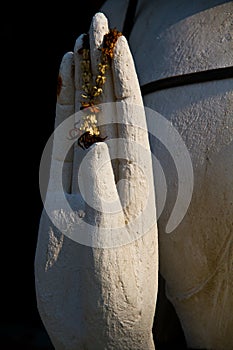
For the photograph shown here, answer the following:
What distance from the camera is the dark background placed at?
2746 mm

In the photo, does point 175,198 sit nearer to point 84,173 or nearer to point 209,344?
point 84,173

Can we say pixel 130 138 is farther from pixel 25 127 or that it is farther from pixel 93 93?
pixel 25 127

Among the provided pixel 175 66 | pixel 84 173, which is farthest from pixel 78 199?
pixel 175 66

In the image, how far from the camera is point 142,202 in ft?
4.95

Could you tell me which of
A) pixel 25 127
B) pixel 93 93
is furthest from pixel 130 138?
pixel 25 127

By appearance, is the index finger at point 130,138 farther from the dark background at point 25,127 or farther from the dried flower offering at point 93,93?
the dark background at point 25,127

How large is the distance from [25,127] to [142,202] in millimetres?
1434

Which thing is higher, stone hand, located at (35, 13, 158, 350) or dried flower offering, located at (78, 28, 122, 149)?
dried flower offering, located at (78, 28, 122, 149)

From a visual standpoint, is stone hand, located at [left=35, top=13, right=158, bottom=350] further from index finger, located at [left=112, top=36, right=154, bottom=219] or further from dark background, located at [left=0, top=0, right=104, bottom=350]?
dark background, located at [left=0, top=0, right=104, bottom=350]

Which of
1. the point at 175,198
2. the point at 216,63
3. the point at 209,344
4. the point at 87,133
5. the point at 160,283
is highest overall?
the point at 216,63

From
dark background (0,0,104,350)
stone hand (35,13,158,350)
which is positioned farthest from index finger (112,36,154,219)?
dark background (0,0,104,350)

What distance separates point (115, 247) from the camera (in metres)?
1.48

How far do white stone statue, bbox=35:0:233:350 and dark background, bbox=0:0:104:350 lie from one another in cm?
109

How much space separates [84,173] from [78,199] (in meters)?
0.06
